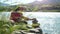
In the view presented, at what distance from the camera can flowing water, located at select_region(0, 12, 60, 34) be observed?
1331 millimetres

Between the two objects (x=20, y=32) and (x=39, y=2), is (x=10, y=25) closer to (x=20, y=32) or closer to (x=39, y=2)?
(x=20, y=32)

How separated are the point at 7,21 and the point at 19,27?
14 centimetres

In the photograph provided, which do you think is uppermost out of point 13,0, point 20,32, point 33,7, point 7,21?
point 13,0

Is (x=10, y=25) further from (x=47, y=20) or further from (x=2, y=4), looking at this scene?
(x=47, y=20)

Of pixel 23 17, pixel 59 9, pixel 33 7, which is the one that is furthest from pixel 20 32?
pixel 59 9

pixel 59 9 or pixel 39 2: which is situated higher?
pixel 39 2

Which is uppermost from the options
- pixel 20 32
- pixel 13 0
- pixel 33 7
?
pixel 13 0

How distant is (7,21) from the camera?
1354 mm

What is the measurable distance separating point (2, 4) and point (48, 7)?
50cm

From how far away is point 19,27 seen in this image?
1.34 meters

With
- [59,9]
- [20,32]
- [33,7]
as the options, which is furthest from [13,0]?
[59,9]

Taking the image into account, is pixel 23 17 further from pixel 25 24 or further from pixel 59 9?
pixel 59 9

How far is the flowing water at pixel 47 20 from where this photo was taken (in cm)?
133

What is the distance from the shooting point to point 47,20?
1353 mm
